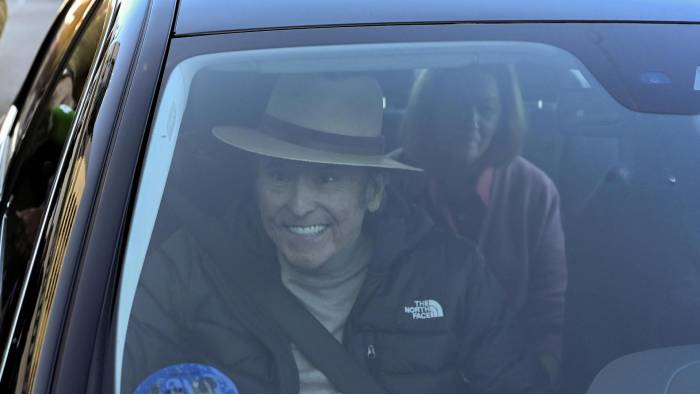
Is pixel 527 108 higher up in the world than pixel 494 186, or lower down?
higher up

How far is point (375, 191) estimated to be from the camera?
5.30 ft

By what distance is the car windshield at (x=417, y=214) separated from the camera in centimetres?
146

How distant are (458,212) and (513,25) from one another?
1.17 ft

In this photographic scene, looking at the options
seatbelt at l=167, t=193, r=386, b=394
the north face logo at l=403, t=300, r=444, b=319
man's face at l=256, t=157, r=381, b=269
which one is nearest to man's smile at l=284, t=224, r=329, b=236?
man's face at l=256, t=157, r=381, b=269

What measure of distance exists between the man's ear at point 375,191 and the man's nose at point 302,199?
0.29ft

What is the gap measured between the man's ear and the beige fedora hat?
0.02 meters

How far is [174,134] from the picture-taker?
1.57 m

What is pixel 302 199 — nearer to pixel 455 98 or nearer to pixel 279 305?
pixel 279 305

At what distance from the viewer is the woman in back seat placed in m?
1.58

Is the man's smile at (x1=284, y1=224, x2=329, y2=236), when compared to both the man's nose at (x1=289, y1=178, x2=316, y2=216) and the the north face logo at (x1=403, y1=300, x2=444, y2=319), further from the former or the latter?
the the north face logo at (x1=403, y1=300, x2=444, y2=319)

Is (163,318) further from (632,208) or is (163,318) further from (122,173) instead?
(632,208)

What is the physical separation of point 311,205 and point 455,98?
0.32 metres

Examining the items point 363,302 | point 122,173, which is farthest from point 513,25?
point 122,173

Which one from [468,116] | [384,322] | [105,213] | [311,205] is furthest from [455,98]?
[105,213]
